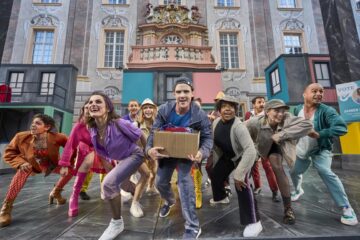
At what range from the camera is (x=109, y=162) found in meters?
2.77

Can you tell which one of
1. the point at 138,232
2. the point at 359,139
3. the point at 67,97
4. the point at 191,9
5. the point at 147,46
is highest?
the point at 191,9

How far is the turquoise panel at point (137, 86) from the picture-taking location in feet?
38.4

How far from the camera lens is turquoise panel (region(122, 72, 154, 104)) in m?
11.7

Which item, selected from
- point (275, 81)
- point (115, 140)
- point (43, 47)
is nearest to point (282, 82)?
point (275, 81)

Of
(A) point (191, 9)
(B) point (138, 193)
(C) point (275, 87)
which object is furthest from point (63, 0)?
(B) point (138, 193)

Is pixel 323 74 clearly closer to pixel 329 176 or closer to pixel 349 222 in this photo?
pixel 329 176

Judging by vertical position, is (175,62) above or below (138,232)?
above

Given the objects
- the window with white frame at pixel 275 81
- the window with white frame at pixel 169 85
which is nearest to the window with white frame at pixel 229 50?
the window with white frame at pixel 275 81

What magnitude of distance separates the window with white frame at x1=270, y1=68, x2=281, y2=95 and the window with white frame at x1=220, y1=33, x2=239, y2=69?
2561 mm

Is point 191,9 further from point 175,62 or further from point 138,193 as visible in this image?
point 138,193

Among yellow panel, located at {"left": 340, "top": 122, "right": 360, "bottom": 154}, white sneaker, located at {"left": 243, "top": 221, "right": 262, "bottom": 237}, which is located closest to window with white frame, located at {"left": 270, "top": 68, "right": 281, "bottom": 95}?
yellow panel, located at {"left": 340, "top": 122, "right": 360, "bottom": 154}

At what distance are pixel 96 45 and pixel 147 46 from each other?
13.5 ft

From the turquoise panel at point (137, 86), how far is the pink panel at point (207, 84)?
2702 mm

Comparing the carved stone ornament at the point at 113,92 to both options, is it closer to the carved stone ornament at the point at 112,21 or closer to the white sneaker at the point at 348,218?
the carved stone ornament at the point at 112,21
